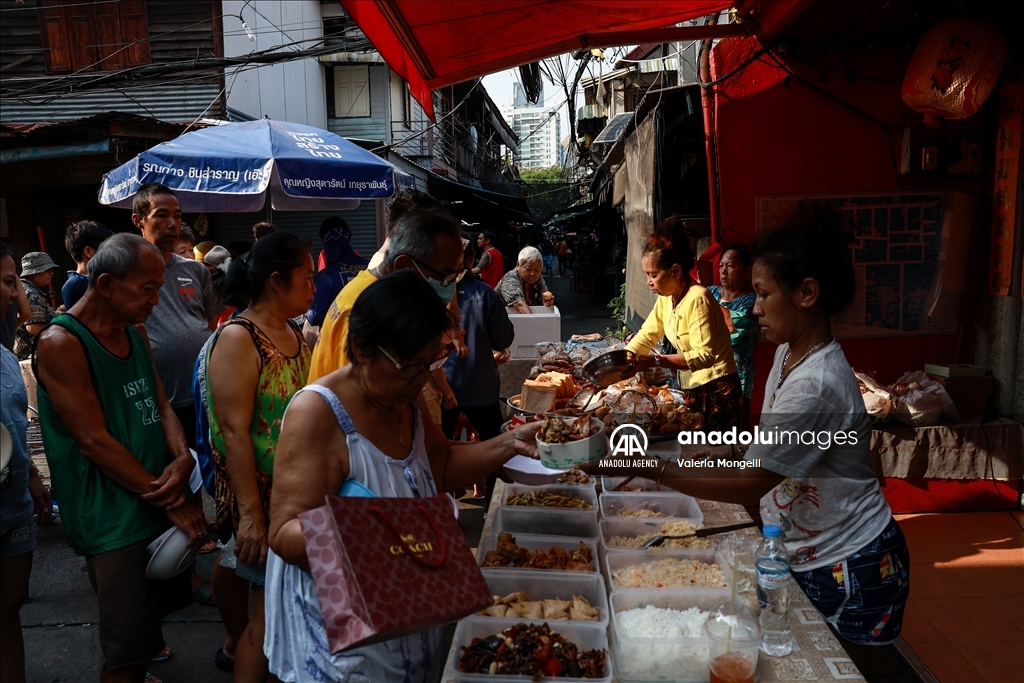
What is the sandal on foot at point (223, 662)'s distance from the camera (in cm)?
315

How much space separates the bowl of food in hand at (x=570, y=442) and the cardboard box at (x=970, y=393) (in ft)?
12.2

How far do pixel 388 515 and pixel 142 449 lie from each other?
60.9 inches

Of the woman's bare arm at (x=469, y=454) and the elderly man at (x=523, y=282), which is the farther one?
the elderly man at (x=523, y=282)

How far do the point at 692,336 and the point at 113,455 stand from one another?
2.95 m

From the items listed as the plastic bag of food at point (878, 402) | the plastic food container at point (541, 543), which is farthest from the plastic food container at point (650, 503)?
the plastic bag of food at point (878, 402)

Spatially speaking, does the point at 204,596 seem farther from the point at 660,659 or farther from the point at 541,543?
the point at 660,659

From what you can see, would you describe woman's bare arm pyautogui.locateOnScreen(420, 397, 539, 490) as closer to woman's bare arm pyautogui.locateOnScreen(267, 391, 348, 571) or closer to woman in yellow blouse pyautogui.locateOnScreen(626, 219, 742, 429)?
woman's bare arm pyautogui.locateOnScreen(267, 391, 348, 571)

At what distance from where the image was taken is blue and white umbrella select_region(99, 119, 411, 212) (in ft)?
17.7

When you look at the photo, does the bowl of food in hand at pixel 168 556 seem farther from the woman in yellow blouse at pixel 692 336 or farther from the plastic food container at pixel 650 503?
the woman in yellow blouse at pixel 692 336

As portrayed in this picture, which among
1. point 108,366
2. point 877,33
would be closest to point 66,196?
point 108,366

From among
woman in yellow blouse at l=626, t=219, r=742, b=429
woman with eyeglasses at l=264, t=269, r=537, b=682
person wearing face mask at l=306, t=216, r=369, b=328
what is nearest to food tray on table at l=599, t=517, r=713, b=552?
woman with eyeglasses at l=264, t=269, r=537, b=682

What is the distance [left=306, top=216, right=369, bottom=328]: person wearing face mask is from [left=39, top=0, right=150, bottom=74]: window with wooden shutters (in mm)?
7462

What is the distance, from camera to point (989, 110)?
Result: 469 centimetres

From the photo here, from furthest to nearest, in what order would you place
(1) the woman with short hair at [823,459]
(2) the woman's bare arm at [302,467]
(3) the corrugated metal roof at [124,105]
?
(3) the corrugated metal roof at [124,105], (1) the woman with short hair at [823,459], (2) the woman's bare arm at [302,467]
